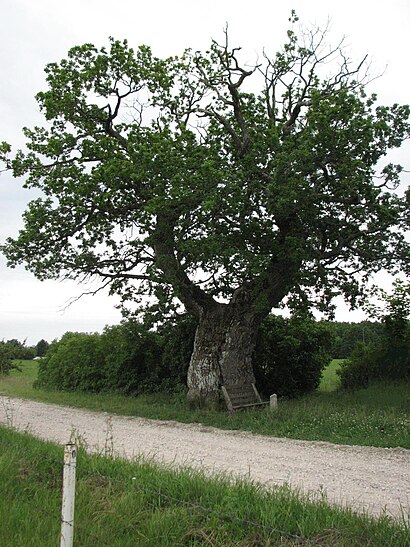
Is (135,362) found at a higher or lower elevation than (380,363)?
higher

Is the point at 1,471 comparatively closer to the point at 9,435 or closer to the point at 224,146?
the point at 9,435

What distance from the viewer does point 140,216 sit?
17.2 m

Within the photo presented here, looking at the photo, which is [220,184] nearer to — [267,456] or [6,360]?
[267,456]

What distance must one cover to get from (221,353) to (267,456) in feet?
24.7

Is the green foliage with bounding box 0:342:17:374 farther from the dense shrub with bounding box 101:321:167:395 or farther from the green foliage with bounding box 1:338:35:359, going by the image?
the dense shrub with bounding box 101:321:167:395

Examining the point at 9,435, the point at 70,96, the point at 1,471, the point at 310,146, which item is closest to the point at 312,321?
the point at 310,146

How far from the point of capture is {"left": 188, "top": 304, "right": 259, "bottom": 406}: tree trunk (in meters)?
17.3

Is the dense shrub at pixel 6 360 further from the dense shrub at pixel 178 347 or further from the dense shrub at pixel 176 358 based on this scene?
the dense shrub at pixel 178 347

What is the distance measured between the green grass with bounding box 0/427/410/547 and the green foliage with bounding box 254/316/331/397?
15.0 metres

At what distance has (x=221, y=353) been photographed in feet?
57.3

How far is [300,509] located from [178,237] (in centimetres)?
1192

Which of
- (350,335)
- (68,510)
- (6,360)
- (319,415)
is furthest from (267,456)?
(6,360)

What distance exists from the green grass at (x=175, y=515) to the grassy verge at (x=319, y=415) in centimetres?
607

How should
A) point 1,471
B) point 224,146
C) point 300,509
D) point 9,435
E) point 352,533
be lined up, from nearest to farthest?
1. point 352,533
2. point 300,509
3. point 1,471
4. point 9,435
5. point 224,146
